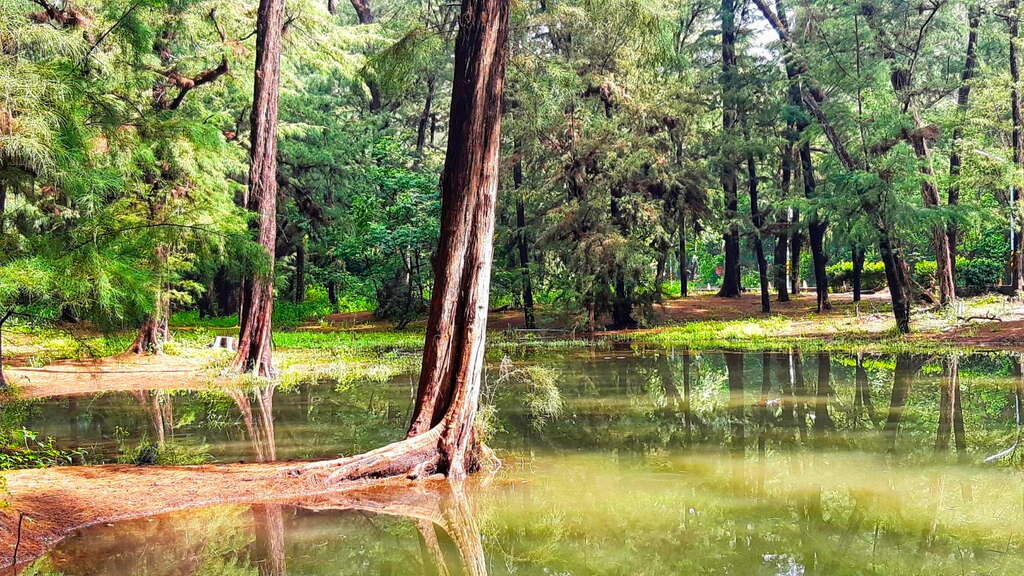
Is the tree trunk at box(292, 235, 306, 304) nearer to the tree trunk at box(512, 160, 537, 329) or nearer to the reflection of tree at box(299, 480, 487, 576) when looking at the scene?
the tree trunk at box(512, 160, 537, 329)

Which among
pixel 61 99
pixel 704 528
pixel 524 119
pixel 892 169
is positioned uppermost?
pixel 524 119

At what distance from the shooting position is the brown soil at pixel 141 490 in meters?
6.18

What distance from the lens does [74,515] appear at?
630cm

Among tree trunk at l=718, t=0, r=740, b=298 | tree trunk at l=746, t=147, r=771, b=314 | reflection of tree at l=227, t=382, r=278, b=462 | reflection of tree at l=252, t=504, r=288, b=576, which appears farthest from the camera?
tree trunk at l=718, t=0, r=740, b=298

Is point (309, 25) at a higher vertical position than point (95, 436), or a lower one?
higher

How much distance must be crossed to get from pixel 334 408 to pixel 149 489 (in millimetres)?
5019

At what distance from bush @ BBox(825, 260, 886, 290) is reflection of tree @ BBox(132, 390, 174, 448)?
103 ft

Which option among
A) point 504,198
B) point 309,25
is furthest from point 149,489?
point 504,198

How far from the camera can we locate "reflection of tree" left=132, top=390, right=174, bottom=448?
393 inches

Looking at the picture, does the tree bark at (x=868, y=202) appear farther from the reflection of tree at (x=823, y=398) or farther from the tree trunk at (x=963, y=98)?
the reflection of tree at (x=823, y=398)

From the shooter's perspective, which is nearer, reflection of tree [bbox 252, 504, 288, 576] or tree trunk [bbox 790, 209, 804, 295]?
reflection of tree [bbox 252, 504, 288, 576]

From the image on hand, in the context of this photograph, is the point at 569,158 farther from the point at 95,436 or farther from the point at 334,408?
the point at 95,436

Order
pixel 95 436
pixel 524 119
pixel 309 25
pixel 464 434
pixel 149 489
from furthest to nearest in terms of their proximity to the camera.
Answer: pixel 524 119, pixel 309 25, pixel 95 436, pixel 464 434, pixel 149 489

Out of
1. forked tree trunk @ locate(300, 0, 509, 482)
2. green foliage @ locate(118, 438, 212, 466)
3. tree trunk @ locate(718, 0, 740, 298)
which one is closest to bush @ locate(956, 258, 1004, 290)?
tree trunk @ locate(718, 0, 740, 298)
